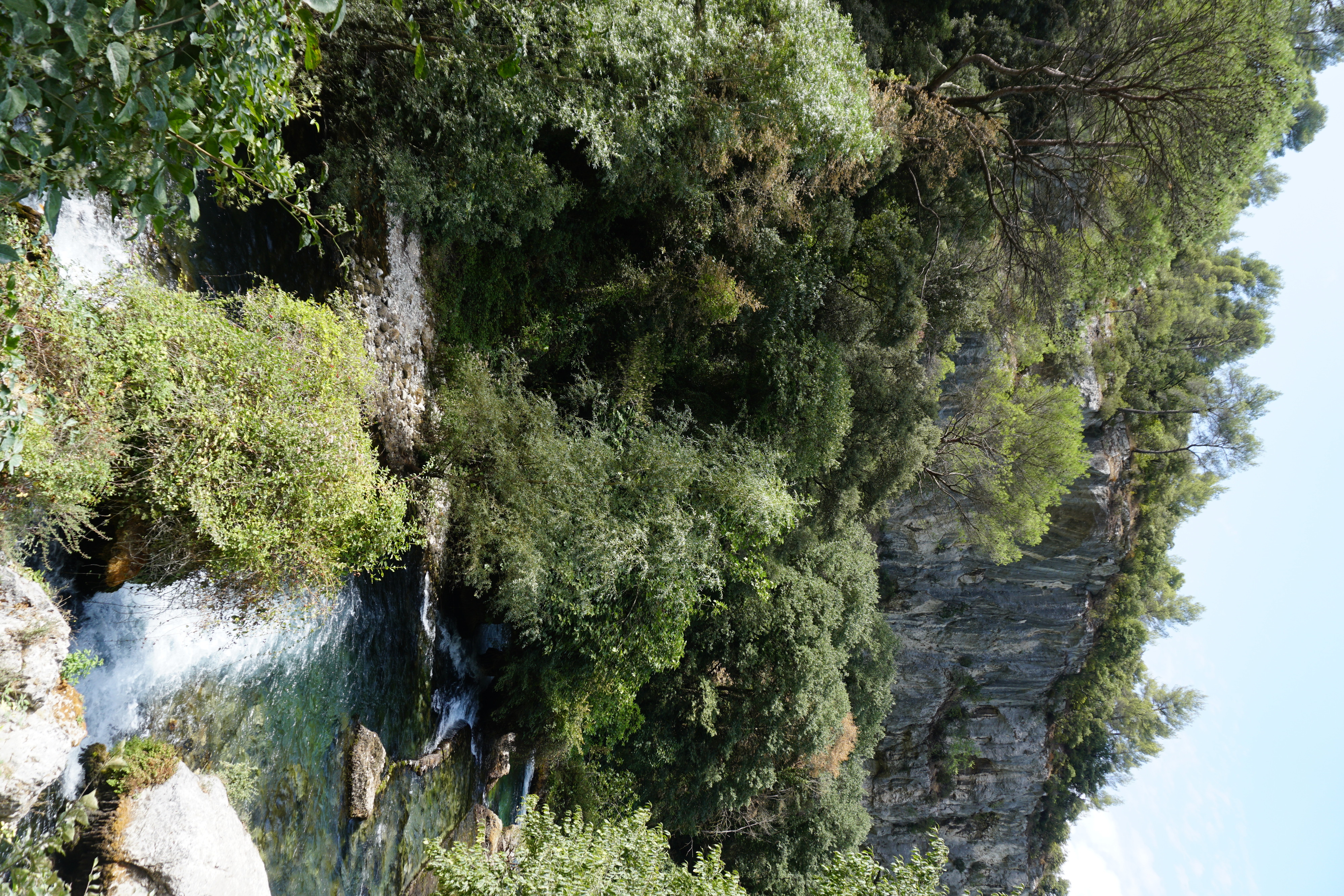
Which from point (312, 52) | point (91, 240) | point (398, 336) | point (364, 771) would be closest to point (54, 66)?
point (312, 52)

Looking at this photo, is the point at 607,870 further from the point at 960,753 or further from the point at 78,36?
the point at 960,753

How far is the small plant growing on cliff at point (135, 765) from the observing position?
264 inches

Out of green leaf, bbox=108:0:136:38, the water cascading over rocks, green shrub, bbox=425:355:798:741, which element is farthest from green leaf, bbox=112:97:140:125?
green shrub, bbox=425:355:798:741

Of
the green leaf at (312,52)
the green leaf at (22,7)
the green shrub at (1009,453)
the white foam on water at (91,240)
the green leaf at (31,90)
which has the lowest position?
the green leaf at (31,90)

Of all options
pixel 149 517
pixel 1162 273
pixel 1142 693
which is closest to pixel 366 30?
pixel 149 517

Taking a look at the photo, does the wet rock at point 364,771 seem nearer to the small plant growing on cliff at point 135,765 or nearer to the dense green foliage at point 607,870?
the dense green foliage at point 607,870

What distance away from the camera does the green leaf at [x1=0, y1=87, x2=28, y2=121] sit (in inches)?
112

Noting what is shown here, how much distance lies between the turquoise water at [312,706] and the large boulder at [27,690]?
84 centimetres

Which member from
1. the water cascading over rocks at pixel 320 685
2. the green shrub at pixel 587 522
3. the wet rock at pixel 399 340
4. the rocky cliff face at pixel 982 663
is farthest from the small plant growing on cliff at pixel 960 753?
the wet rock at pixel 399 340

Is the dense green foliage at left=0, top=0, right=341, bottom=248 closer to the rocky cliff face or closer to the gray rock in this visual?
the gray rock

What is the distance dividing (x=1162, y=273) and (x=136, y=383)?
24053 mm

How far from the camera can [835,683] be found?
54.6 ft

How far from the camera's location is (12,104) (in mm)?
2875

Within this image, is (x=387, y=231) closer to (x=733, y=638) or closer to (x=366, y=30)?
(x=366, y=30)
